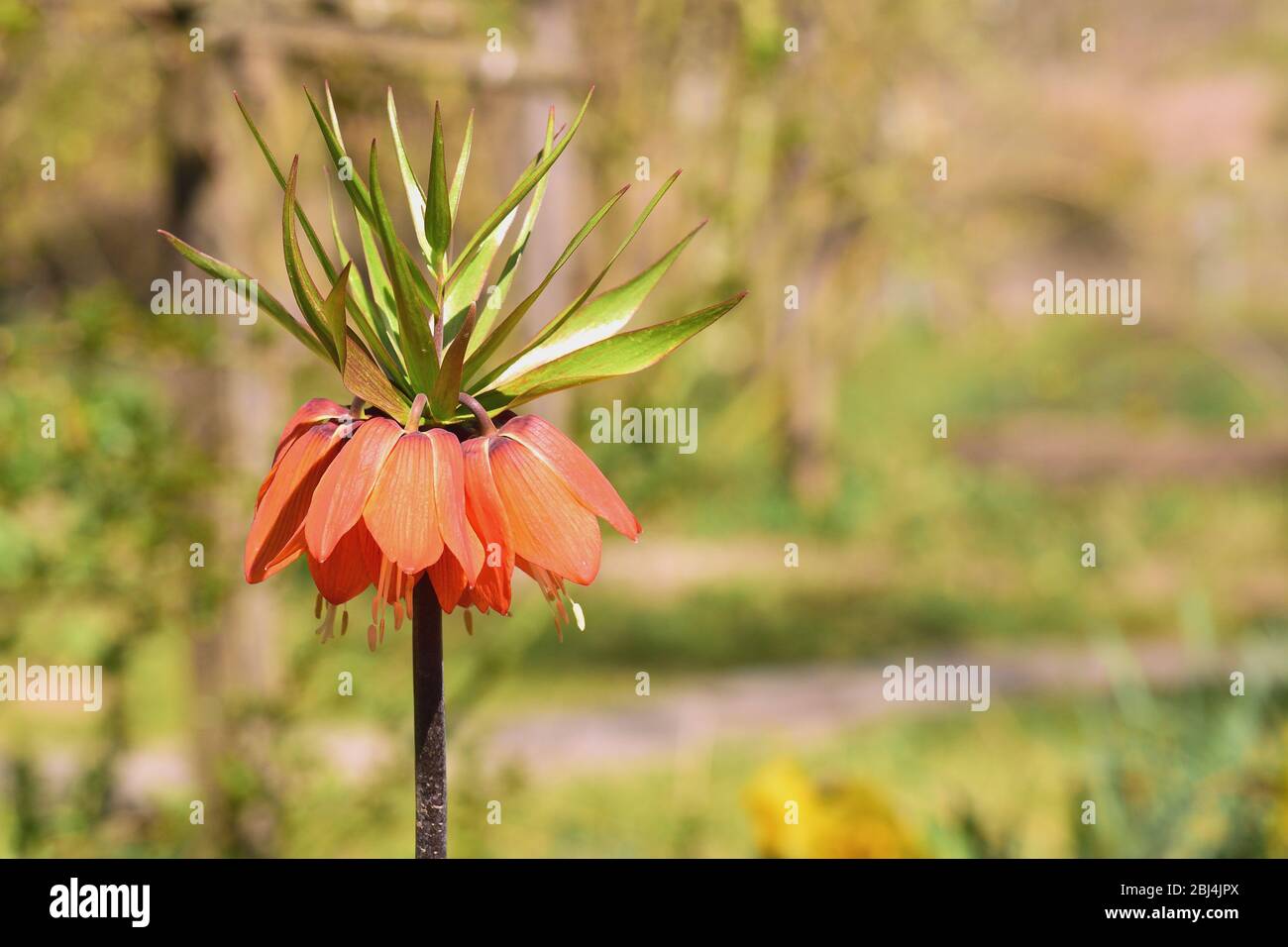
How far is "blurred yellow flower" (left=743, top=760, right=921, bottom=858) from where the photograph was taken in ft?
4.44

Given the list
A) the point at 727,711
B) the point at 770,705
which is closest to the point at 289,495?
the point at 727,711

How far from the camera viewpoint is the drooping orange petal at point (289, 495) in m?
0.55

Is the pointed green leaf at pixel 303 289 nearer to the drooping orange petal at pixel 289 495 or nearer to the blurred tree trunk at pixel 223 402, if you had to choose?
the drooping orange petal at pixel 289 495

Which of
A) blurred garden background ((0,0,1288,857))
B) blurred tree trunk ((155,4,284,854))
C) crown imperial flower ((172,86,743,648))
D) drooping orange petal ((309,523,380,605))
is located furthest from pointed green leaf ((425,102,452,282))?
blurred tree trunk ((155,4,284,854))

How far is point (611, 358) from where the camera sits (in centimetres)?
53

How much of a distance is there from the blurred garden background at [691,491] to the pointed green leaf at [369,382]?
2.73 ft

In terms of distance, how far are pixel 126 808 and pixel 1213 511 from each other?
843 centimetres

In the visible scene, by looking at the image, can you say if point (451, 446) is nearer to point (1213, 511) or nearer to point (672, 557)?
point (672, 557)

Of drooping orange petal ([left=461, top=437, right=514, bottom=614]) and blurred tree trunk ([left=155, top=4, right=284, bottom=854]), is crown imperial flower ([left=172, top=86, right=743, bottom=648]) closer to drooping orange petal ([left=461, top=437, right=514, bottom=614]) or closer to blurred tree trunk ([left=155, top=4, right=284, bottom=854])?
drooping orange petal ([left=461, top=437, right=514, bottom=614])

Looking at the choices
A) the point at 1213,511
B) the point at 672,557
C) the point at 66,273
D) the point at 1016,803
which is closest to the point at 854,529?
the point at 672,557

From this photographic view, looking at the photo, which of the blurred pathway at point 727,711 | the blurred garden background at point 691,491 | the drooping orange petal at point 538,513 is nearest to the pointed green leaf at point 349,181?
the drooping orange petal at point 538,513

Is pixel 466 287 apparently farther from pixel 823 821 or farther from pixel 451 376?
pixel 823 821

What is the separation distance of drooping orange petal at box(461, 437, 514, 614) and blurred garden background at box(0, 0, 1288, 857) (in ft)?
2.55

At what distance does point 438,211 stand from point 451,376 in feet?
0.21
